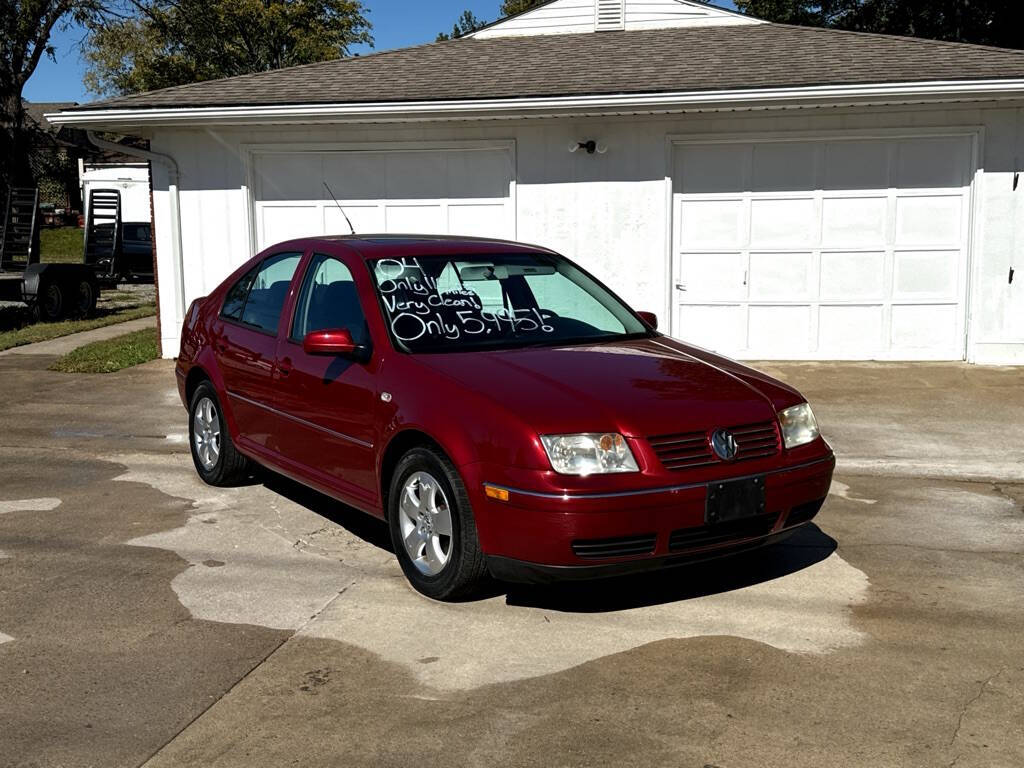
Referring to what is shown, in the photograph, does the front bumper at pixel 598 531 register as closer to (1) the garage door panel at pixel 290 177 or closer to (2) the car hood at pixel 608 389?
(2) the car hood at pixel 608 389

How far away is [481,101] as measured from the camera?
1178 cm

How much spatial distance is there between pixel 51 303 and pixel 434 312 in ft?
46.3

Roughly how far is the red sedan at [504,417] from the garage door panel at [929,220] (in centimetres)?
691

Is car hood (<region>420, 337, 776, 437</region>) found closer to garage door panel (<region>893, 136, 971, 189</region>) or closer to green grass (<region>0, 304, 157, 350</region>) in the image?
garage door panel (<region>893, 136, 971, 189</region>)

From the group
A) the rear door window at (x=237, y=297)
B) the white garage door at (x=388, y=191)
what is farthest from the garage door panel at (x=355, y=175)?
A: the rear door window at (x=237, y=297)

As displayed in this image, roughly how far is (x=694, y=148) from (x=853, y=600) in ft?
26.8

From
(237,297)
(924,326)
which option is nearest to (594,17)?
(924,326)

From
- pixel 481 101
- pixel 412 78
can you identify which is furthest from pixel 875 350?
pixel 412 78

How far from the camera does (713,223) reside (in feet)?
40.5

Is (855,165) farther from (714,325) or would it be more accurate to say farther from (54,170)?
(54,170)

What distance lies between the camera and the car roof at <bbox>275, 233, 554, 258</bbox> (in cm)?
588

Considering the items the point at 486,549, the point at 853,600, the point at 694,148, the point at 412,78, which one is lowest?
the point at 853,600

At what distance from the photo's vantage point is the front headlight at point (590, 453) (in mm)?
4410

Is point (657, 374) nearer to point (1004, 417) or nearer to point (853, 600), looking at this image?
point (853, 600)
